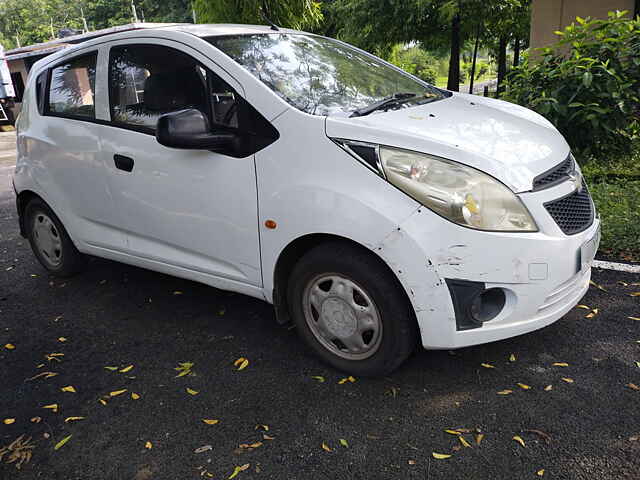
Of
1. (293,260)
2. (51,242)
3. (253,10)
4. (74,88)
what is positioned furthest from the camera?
(253,10)

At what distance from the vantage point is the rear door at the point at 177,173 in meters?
3.11

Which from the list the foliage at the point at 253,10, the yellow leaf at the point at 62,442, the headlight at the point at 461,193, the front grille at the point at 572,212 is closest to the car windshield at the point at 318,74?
the headlight at the point at 461,193

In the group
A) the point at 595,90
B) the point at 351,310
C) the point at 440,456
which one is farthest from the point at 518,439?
the point at 595,90

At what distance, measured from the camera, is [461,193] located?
2.56 m

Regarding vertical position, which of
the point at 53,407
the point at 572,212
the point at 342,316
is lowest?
the point at 53,407

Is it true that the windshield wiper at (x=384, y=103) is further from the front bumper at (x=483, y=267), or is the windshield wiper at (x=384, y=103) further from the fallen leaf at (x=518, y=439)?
the fallen leaf at (x=518, y=439)

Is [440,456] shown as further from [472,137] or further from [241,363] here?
[472,137]

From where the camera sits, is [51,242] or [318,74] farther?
[51,242]

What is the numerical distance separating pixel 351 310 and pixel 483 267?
69cm

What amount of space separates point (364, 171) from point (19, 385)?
7.48 feet

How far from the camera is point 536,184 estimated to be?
270cm

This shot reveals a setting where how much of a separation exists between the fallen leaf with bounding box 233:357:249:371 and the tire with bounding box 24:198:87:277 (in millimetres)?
2018

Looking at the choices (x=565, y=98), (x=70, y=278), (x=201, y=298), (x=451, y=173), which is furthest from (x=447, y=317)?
(x=565, y=98)

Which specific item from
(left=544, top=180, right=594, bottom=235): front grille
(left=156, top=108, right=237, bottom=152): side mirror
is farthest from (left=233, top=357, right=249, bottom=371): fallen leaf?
(left=544, top=180, right=594, bottom=235): front grille
